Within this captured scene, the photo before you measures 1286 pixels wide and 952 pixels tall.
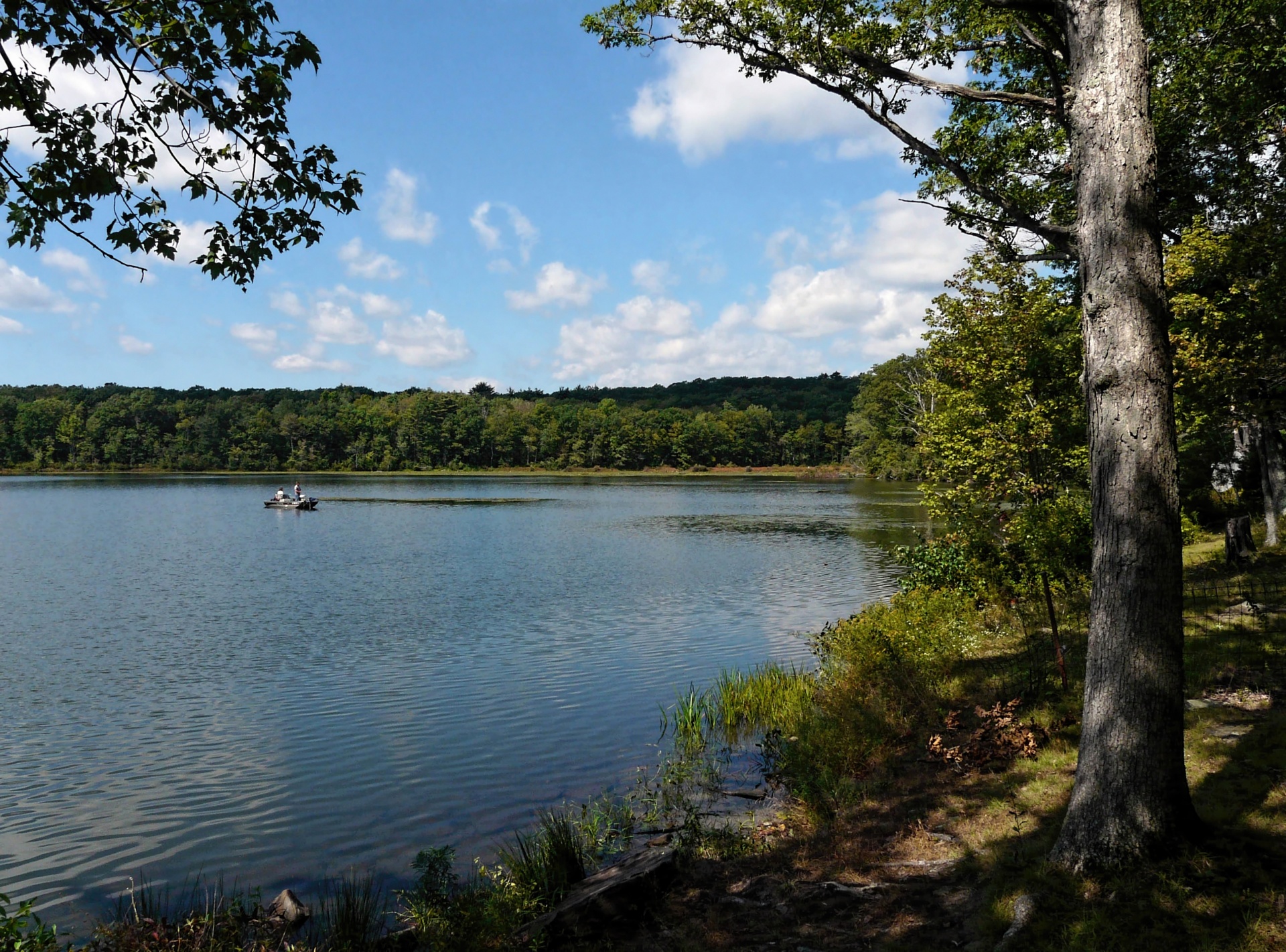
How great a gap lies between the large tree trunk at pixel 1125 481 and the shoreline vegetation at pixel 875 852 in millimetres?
390

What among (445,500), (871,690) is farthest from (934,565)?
(445,500)

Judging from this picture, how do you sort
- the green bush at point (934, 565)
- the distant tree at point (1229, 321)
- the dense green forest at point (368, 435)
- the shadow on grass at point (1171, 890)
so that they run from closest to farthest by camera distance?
the shadow on grass at point (1171, 890), the distant tree at point (1229, 321), the green bush at point (934, 565), the dense green forest at point (368, 435)

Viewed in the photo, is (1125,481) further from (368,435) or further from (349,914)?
(368,435)

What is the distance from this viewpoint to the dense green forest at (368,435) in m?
152

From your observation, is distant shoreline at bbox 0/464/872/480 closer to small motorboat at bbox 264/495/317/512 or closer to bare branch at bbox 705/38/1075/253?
small motorboat at bbox 264/495/317/512

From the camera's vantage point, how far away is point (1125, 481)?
579 cm

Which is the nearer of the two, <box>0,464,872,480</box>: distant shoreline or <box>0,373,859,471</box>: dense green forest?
<box>0,464,872,480</box>: distant shoreline

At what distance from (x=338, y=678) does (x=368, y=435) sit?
160070 millimetres

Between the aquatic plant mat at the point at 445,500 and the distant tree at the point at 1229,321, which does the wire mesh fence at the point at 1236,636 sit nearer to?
the distant tree at the point at 1229,321

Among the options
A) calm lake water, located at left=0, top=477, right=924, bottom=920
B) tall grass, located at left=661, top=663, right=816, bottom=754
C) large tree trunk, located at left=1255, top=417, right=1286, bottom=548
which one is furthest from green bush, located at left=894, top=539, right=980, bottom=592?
large tree trunk, located at left=1255, top=417, right=1286, bottom=548

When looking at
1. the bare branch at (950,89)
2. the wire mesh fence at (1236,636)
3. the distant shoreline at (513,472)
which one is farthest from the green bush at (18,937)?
the distant shoreline at (513,472)

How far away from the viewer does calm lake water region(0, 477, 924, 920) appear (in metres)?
9.39

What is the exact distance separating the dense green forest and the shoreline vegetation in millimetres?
151768

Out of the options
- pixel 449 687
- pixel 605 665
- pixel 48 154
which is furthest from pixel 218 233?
pixel 605 665
